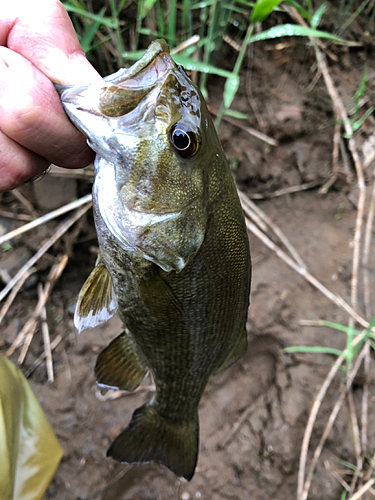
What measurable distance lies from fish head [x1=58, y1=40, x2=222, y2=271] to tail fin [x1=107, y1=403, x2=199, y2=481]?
2.63 feet

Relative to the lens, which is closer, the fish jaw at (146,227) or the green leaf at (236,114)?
the fish jaw at (146,227)

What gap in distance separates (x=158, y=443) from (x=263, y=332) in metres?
1.03

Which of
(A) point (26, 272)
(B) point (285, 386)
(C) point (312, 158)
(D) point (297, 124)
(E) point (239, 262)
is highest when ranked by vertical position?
(E) point (239, 262)

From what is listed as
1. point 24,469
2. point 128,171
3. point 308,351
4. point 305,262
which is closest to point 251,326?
point 308,351

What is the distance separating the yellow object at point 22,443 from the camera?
1335 millimetres

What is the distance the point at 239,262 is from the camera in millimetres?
1116

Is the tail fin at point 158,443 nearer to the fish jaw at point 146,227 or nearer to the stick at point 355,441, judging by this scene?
the fish jaw at point 146,227

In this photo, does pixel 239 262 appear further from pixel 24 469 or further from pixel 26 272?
pixel 26 272

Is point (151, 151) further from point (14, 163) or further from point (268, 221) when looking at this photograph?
point (268, 221)

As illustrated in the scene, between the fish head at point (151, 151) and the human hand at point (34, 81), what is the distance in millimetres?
54

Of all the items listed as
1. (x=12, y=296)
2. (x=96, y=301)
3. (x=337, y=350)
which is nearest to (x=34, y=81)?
(x=96, y=301)

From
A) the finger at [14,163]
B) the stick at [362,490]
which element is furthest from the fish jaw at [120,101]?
the stick at [362,490]

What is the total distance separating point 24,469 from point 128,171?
52.9 inches

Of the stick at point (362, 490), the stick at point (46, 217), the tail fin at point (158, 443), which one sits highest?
the stick at point (46, 217)
